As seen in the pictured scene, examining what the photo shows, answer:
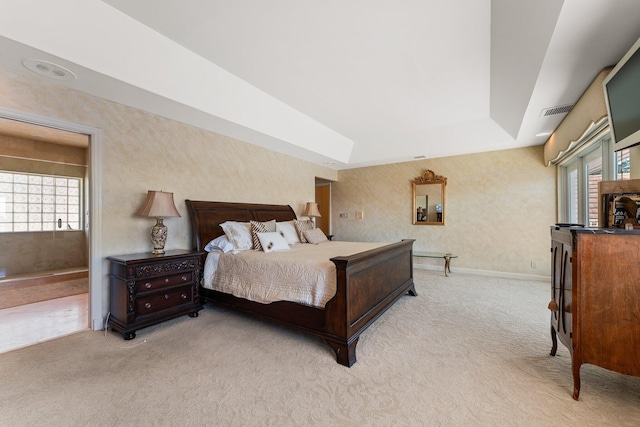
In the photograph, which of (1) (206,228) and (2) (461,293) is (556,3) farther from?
(1) (206,228)

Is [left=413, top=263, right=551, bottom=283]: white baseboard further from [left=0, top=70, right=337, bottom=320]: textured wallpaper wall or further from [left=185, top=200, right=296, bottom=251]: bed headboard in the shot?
[left=0, top=70, right=337, bottom=320]: textured wallpaper wall

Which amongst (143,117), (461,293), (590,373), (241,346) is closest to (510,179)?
(461,293)

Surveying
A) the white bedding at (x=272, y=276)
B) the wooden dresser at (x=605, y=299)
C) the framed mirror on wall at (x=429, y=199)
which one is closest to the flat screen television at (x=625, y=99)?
the wooden dresser at (x=605, y=299)

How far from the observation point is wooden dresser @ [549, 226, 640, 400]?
1531 millimetres

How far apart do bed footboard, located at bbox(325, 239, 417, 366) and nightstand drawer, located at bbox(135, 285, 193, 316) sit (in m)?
1.83

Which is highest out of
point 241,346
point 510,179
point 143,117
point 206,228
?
point 143,117

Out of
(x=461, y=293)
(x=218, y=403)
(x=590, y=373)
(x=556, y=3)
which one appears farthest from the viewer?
(x=461, y=293)

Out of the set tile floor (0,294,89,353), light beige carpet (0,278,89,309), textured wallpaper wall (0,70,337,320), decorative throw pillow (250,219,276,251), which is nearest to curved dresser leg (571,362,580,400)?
decorative throw pillow (250,219,276,251)

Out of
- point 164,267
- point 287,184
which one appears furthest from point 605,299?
point 287,184

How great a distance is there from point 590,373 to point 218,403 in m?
2.75

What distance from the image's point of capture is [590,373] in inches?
78.7

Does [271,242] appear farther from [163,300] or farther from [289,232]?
[163,300]

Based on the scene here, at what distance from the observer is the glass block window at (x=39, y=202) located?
4.12 metres

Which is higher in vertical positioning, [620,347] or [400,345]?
[620,347]
